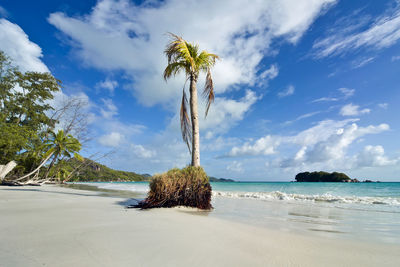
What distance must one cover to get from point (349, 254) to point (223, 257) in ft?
5.72

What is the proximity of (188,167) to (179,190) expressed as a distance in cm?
107

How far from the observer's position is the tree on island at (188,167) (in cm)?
604

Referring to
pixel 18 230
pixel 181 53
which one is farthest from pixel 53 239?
pixel 181 53

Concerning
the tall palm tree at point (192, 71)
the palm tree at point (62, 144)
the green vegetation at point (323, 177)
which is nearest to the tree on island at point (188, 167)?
the tall palm tree at point (192, 71)

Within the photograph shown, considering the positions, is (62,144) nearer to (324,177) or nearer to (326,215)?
(326,215)

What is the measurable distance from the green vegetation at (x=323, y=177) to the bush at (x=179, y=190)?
72334 mm

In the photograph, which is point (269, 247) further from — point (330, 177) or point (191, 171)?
point (330, 177)

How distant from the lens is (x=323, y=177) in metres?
71.9

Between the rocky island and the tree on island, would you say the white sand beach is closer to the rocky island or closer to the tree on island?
the tree on island

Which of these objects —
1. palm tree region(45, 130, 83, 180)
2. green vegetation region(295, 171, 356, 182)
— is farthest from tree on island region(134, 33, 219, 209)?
green vegetation region(295, 171, 356, 182)

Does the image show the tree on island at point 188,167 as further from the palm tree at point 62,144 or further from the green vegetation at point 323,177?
the green vegetation at point 323,177

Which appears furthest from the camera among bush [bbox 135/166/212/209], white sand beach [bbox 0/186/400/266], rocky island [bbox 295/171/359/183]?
rocky island [bbox 295/171/359/183]

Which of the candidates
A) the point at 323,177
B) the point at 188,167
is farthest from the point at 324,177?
the point at 188,167

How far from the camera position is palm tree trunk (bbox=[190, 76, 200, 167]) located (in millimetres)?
7945
